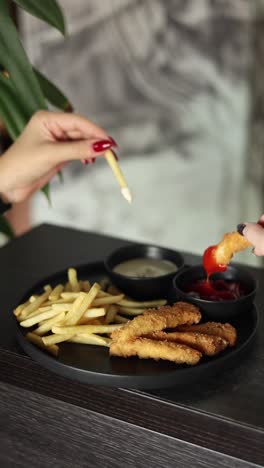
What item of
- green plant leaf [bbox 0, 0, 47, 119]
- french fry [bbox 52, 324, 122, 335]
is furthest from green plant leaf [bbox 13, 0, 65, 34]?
french fry [bbox 52, 324, 122, 335]

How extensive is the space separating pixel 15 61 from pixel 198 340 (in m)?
0.84

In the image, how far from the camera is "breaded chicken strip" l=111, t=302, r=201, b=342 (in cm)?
110

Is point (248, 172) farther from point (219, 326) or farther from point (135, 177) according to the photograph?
point (219, 326)

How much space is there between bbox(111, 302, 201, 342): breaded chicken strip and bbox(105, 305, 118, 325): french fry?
9 centimetres

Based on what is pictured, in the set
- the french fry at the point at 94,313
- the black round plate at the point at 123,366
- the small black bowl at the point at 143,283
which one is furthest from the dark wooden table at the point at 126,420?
the small black bowl at the point at 143,283

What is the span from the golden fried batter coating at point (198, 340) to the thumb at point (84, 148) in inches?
16.9

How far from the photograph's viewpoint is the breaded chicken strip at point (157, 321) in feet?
3.60

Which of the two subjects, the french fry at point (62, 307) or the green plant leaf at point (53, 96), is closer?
the french fry at point (62, 307)

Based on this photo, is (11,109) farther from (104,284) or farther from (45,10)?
(104,284)

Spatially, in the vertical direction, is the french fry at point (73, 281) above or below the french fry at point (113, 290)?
above

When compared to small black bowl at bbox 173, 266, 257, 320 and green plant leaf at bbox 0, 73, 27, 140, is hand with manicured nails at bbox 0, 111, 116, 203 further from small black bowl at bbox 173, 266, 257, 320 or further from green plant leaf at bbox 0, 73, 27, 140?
small black bowl at bbox 173, 266, 257, 320

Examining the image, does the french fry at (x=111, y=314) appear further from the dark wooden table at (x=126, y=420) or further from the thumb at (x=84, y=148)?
the thumb at (x=84, y=148)

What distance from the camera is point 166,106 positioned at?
3.06 meters

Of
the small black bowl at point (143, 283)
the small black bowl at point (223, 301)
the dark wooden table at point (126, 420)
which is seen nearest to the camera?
the dark wooden table at point (126, 420)
